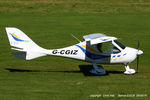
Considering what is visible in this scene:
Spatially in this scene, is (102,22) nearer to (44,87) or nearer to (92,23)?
(92,23)

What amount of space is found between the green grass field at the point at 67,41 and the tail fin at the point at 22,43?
121cm

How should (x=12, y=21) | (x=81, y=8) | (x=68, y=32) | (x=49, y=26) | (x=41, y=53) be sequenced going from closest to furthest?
(x=41, y=53), (x=68, y=32), (x=49, y=26), (x=12, y=21), (x=81, y=8)

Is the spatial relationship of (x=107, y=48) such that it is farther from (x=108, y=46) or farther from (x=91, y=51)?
(x=91, y=51)

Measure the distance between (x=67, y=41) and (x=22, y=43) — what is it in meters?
10.9

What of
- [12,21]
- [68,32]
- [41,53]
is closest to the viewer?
[41,53]

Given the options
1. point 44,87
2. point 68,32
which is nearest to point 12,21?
point 68,32

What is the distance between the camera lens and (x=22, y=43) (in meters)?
18.8

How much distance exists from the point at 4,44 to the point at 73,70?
931 centimetres

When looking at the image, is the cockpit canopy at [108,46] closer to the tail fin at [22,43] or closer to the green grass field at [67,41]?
the green grass field at [67,41]

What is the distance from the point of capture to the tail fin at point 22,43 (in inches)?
734

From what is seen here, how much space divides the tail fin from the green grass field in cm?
121

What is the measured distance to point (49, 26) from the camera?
3650 centimetres

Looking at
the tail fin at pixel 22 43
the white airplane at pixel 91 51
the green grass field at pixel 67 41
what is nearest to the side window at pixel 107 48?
the white airplane at pixel 91 51

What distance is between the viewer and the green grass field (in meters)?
16.1
